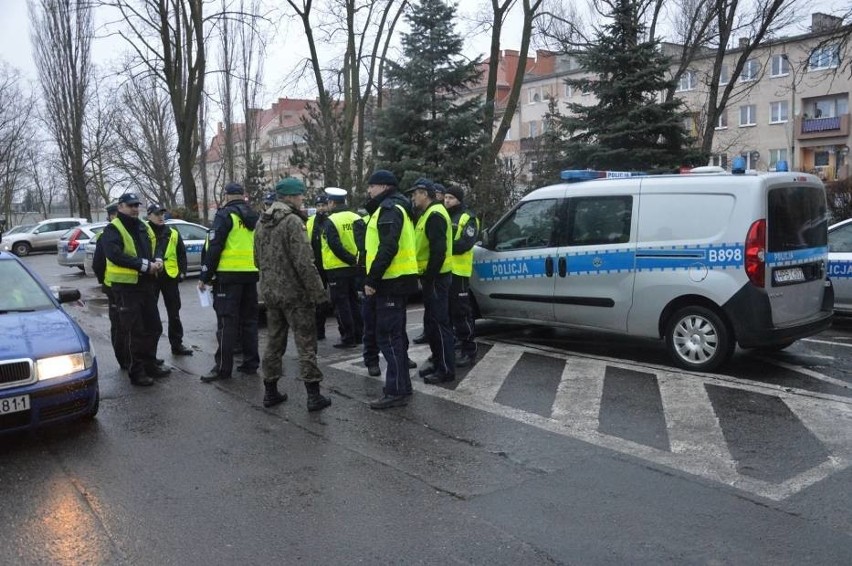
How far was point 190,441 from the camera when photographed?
5.53m

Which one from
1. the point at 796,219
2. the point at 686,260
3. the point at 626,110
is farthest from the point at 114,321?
the point at 626,110

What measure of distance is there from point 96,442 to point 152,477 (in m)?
1.03

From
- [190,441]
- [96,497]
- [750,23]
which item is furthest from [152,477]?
[750,23]

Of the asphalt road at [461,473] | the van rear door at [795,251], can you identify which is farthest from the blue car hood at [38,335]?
the van rear door at [795,251]

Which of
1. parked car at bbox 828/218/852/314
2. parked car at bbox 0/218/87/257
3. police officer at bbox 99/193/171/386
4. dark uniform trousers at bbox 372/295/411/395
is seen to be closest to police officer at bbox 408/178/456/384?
dark uniform trousers at bbox 372/295/411/395

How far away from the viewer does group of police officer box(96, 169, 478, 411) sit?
20.2 ft

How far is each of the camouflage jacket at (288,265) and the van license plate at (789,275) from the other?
13.7 feet

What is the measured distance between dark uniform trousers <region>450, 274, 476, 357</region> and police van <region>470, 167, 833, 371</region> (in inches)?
38.4

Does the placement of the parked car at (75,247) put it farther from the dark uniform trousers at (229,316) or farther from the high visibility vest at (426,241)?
the high visibility vest at (426,241)

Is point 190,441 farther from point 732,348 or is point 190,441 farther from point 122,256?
point 732,348

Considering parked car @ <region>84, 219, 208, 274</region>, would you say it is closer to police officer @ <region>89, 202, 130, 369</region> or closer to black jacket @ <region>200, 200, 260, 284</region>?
police officer @ <region>89, 202, 130, 369</region>

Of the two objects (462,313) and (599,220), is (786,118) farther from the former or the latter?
(462,313)

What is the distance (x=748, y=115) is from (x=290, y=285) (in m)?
49.6

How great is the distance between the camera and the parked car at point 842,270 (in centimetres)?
934
